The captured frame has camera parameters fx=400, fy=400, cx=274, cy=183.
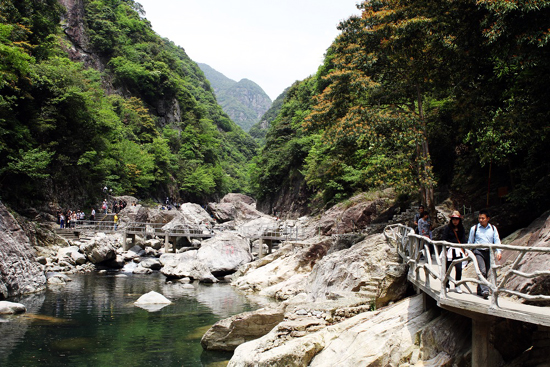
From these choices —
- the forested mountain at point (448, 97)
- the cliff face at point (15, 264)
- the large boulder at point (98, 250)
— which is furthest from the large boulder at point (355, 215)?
the cliff face at point (15, 264)

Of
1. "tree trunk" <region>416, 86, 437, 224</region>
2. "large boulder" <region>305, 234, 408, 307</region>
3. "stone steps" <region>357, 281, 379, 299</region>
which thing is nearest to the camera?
"large boulder" <region>305, 234, 408, 307</region>

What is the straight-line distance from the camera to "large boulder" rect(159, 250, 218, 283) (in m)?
25.0

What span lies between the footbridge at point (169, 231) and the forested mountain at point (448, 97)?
14.7 m

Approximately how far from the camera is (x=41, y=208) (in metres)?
33.8

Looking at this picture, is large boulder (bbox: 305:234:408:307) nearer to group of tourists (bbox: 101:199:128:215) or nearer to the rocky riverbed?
the rocky riverbed

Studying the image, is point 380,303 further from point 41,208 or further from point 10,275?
point 41,208

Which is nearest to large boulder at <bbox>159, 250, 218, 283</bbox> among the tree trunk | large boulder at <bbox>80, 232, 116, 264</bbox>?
large boulder at <bbox>80, 232, 116, 264</bbox>

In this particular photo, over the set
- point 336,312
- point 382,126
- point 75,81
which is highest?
point 75,81

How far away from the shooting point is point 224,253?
92.2 feet

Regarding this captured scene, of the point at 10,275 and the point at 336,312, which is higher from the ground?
the point at 336,312

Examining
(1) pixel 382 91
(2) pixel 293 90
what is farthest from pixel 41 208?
(2) pixel 293 90

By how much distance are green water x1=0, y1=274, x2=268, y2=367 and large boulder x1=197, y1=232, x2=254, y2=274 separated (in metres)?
5.69

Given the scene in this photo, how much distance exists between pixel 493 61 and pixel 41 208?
34.7m

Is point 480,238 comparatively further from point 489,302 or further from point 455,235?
point 489,302
